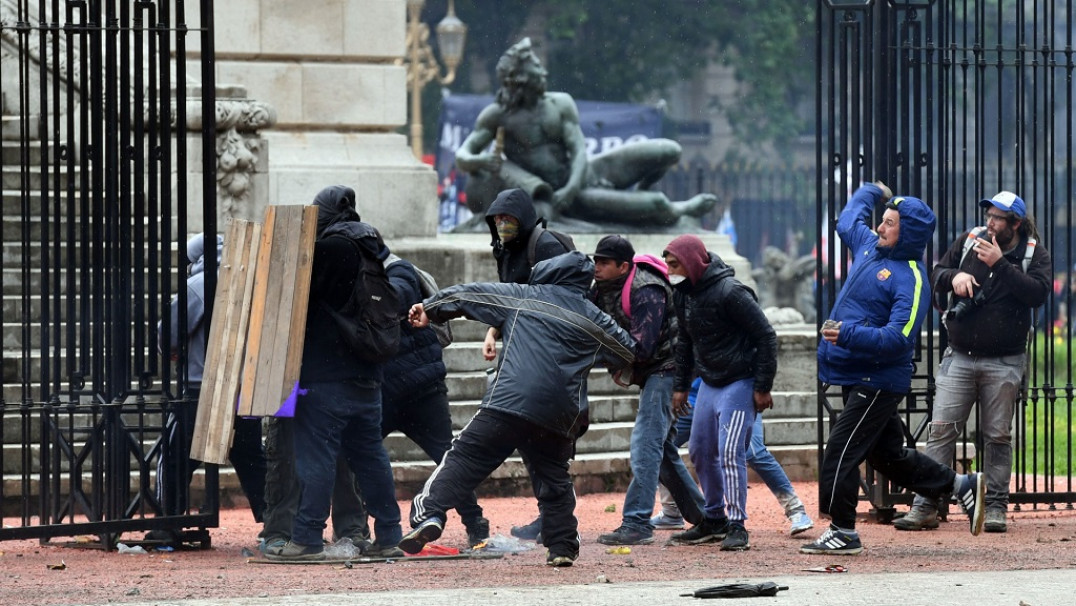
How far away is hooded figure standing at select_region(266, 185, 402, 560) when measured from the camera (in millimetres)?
8398

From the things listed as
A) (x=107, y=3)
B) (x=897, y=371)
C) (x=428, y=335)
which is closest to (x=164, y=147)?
(x=107, y=3)

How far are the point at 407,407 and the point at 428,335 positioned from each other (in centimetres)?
37

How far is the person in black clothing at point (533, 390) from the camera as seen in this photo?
804cm

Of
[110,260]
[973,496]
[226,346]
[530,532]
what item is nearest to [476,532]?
[530,532]

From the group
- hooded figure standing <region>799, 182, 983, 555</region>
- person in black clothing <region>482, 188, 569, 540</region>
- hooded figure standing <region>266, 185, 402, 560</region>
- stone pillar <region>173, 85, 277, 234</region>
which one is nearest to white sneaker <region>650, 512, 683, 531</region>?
hooded figure standing <region>799, 182, 983, 555</region>

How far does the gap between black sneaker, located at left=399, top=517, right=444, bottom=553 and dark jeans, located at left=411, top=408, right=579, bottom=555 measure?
0.10ft

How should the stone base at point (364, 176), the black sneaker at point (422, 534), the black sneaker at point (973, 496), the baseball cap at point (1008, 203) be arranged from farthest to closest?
the stone base at point (364, 176) < the baseball cap at point (1008, 203) < the black sneaker at point (973, 496) < the black sneaker at point (422, 534)

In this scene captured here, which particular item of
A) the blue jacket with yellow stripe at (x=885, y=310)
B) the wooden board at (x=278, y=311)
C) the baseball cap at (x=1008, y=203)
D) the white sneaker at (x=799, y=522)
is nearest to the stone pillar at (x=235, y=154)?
the wooden board at (x=278, y=311)

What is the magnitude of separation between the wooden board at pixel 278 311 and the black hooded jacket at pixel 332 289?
80 mm

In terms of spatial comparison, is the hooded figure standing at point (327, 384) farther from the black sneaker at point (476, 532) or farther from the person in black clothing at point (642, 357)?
the person in black clothing at point (642, 357)

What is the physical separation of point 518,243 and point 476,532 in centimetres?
141

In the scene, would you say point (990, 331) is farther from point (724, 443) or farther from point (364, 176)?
point (364, 176)

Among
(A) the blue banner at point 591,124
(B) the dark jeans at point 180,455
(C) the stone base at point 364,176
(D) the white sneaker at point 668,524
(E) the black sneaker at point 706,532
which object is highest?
(A) the blue banner at point 591,124

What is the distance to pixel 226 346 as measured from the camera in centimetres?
866
